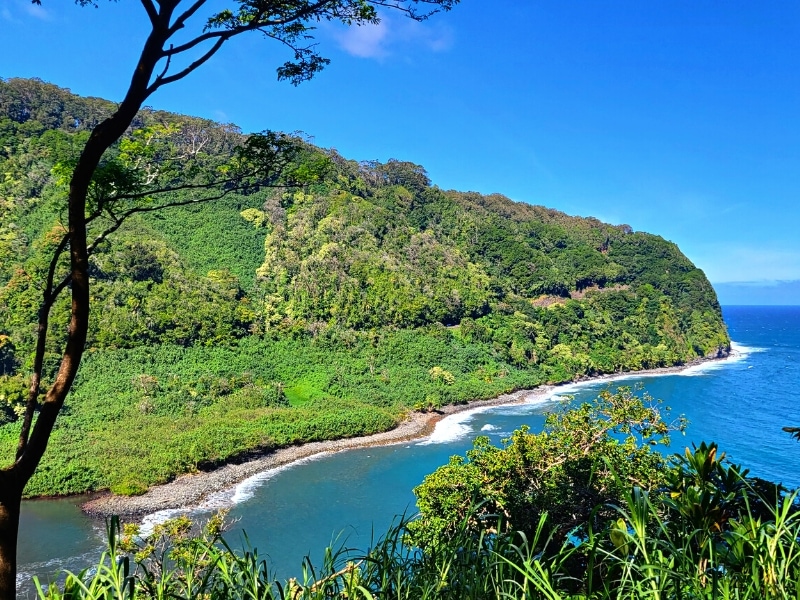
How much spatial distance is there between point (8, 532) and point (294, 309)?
3161 centimetres

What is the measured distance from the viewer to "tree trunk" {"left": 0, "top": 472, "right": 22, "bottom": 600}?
7.27 feet

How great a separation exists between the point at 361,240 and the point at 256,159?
1330 inches

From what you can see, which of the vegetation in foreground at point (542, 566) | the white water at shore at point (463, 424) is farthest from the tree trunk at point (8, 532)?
the white water at shore at point (463, 424)

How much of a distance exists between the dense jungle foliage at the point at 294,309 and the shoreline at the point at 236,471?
467mm

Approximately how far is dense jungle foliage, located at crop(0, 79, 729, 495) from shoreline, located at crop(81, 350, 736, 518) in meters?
0.47

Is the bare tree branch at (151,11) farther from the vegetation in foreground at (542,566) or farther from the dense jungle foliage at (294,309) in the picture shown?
the dense jungle foliage at (294,309)

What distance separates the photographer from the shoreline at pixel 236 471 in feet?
52.5

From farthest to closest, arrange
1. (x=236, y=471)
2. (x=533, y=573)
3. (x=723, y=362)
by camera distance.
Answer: (x=723, y=362) < (x=236, y=471) < (x=533, y=573)

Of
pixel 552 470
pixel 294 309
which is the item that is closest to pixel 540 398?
pixel 294 309

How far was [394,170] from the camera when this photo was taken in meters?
49.7

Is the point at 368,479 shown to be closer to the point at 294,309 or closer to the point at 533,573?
the point at 294,309

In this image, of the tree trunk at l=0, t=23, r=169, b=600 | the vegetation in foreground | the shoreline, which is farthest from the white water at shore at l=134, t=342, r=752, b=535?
the tree trunk at l=0, t=23, r=169, b=600

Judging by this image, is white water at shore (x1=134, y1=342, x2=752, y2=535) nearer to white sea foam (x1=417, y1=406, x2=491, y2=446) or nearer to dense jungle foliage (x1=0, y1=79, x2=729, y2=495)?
white sea foam (x1=417, y1=406, x2=491, y2=446)

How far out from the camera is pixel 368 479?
62.8 feet
